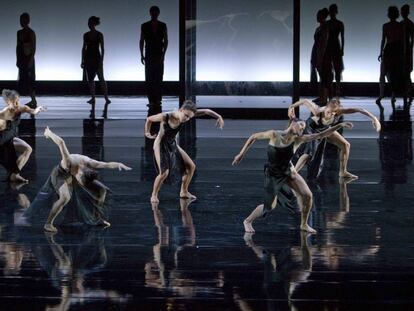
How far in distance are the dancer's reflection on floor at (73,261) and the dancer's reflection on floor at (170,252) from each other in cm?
41

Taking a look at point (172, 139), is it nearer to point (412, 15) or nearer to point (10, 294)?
point (10, 294)

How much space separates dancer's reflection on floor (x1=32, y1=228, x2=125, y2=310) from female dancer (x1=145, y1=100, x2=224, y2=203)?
174 centimetres

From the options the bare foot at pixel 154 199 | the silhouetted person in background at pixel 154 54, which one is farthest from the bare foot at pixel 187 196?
the silhouetted person in background at pixel 154 54

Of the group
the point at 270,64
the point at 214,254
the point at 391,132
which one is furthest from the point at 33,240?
the point at 270,64

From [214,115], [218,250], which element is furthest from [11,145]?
[218,250]

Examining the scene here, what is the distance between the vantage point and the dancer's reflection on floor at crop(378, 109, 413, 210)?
528 inches

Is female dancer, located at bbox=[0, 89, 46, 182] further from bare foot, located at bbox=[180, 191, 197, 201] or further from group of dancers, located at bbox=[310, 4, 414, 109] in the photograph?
group of dancers, located at bbox=[310, 4, 414, 109]

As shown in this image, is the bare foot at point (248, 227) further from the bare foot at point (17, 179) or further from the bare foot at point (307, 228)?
the bare foot at point (17, 179)

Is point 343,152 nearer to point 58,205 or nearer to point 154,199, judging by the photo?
point 154,199

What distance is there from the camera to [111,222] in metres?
10.8

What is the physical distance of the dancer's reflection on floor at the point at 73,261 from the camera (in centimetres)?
801

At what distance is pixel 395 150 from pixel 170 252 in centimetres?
744

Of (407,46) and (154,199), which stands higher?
(407,46)

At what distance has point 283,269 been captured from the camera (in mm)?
8805
